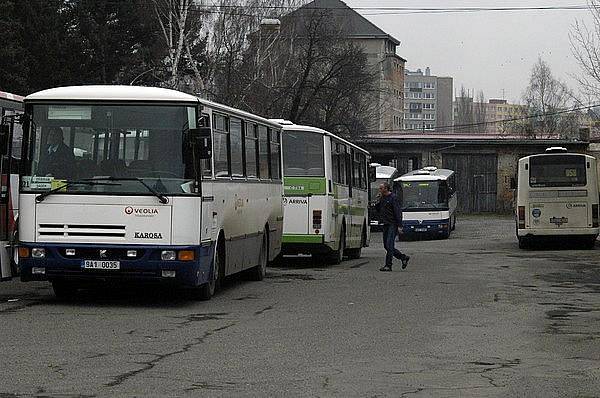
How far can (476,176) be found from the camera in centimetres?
8075

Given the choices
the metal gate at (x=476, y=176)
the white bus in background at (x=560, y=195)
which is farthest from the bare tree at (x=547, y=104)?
the white bus in background at (x=560, y=195)

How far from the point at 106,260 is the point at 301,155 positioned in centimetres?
1161

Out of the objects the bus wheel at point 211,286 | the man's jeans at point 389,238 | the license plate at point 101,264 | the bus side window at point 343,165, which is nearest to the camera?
the license plate at point 101,264

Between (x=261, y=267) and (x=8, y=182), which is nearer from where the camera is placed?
(x=8, y=182)

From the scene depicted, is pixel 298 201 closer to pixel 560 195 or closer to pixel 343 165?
pixel 343 165

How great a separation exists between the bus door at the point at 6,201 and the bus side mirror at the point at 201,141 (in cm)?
244

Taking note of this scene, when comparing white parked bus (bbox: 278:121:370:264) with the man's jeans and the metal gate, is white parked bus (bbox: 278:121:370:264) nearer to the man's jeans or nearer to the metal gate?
the man's jeans

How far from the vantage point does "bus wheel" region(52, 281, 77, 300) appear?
676 inches

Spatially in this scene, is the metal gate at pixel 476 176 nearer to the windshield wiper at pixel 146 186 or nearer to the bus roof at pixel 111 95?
the bus roof at pixel 111 95

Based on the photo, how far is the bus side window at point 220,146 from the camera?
1756 centimetres

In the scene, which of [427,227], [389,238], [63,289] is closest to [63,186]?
[63,289]

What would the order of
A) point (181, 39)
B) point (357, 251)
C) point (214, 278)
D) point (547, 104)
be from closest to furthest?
point (214, 278) → point (357, 251) → point (181, 39) → point (547, 104)

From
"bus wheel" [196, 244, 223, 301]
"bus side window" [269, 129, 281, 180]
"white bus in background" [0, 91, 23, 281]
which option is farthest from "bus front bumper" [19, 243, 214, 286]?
"bus side window" [269, 129, 281, 180]

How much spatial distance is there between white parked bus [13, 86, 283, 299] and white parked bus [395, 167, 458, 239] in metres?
40.3
